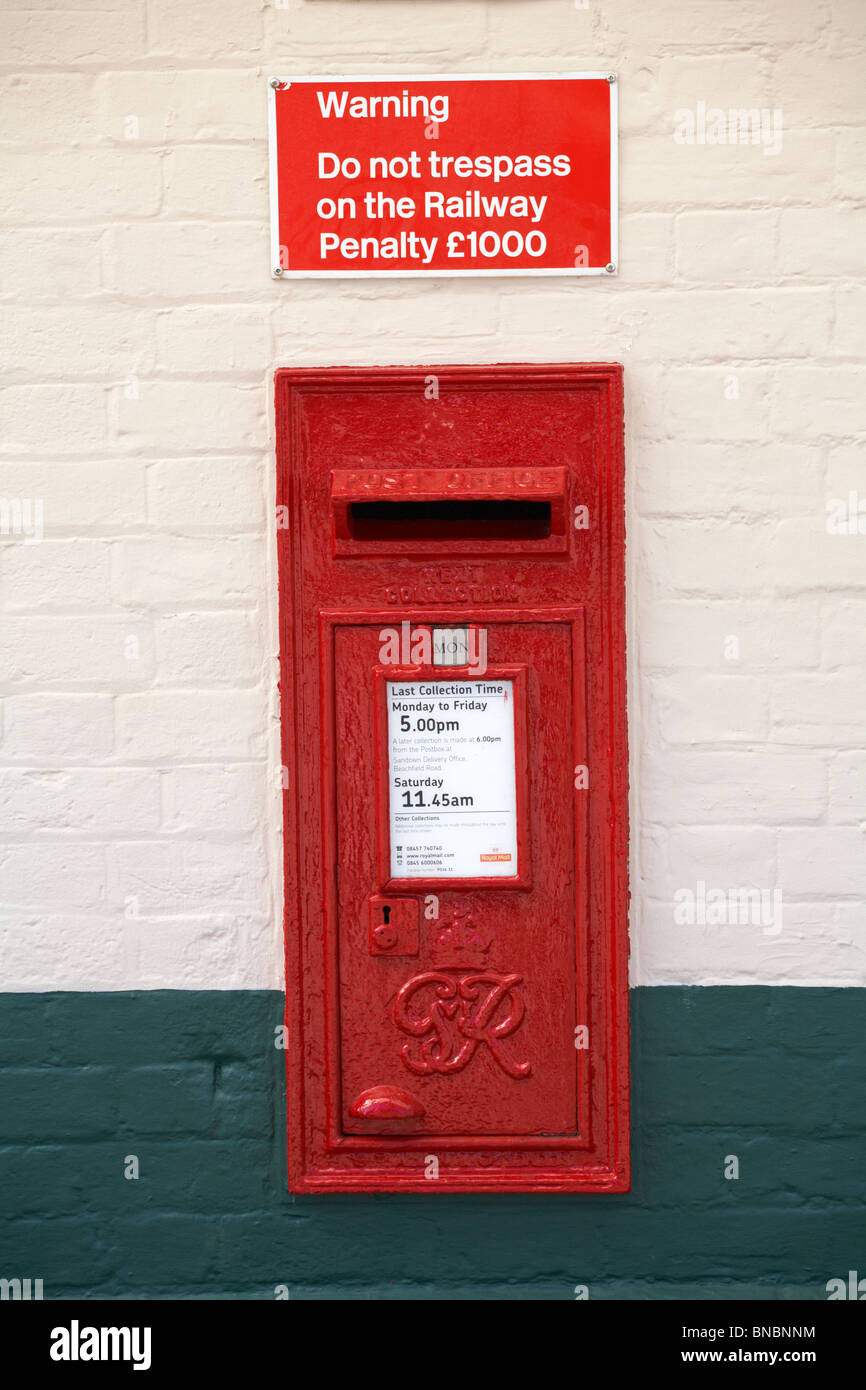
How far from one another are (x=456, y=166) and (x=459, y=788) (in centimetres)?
127

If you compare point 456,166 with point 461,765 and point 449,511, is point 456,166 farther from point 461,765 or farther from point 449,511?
point 461,765

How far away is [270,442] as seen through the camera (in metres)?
2.40

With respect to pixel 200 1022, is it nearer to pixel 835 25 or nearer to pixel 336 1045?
pixel 336 1045

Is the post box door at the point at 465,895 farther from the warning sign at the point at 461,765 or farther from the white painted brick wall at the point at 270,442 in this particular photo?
the white painted brick wall at the point at 270,442

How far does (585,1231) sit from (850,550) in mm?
1534

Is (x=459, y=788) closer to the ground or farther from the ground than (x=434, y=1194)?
farther from the ground

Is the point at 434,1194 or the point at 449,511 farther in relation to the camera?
the point at 434,1194

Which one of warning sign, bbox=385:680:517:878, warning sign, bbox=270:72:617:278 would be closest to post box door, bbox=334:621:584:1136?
warning sign, bbox=385:680:517:878

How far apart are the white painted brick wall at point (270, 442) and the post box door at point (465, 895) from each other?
0.20 meters

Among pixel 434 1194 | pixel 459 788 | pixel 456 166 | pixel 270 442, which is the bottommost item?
pixel 434 1194

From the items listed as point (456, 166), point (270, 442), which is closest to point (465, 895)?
point (270, 442)

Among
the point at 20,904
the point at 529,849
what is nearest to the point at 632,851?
the point at 529,849
